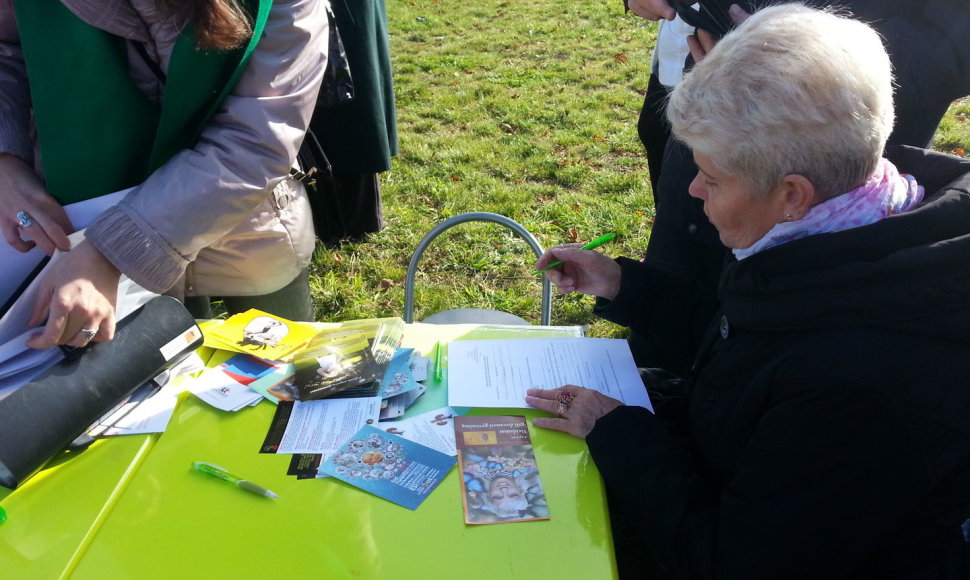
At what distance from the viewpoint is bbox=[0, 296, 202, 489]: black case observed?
1314 millimetres

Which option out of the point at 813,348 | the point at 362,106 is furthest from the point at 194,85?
the point at 362,106

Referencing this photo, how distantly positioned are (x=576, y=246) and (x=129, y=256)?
1162 mm

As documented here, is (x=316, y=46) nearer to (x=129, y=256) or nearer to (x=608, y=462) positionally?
(x=129, y=256)

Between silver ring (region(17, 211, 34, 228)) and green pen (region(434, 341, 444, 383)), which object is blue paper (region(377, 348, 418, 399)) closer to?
green pen (region(434, 341, 444, 383))

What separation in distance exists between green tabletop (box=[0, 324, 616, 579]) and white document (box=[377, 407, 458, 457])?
94mm

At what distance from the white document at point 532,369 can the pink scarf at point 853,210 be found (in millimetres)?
472

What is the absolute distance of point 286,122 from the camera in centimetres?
165

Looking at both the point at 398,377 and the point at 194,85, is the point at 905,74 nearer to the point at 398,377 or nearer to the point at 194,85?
the point at 398,377

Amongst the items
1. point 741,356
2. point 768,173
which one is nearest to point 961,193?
point 768,173

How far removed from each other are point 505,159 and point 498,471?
4052 mm

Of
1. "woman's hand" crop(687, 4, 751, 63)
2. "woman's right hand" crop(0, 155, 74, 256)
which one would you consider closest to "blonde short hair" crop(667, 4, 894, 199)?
"woman's hand" crop(687, 4, 751, 63)

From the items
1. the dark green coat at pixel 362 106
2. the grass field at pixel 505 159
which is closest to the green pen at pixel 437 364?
the grass field at pixel 505 159

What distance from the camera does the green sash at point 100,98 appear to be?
151cm

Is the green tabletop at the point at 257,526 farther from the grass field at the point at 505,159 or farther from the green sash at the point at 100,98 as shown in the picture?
the grass field at the point at 505,159
